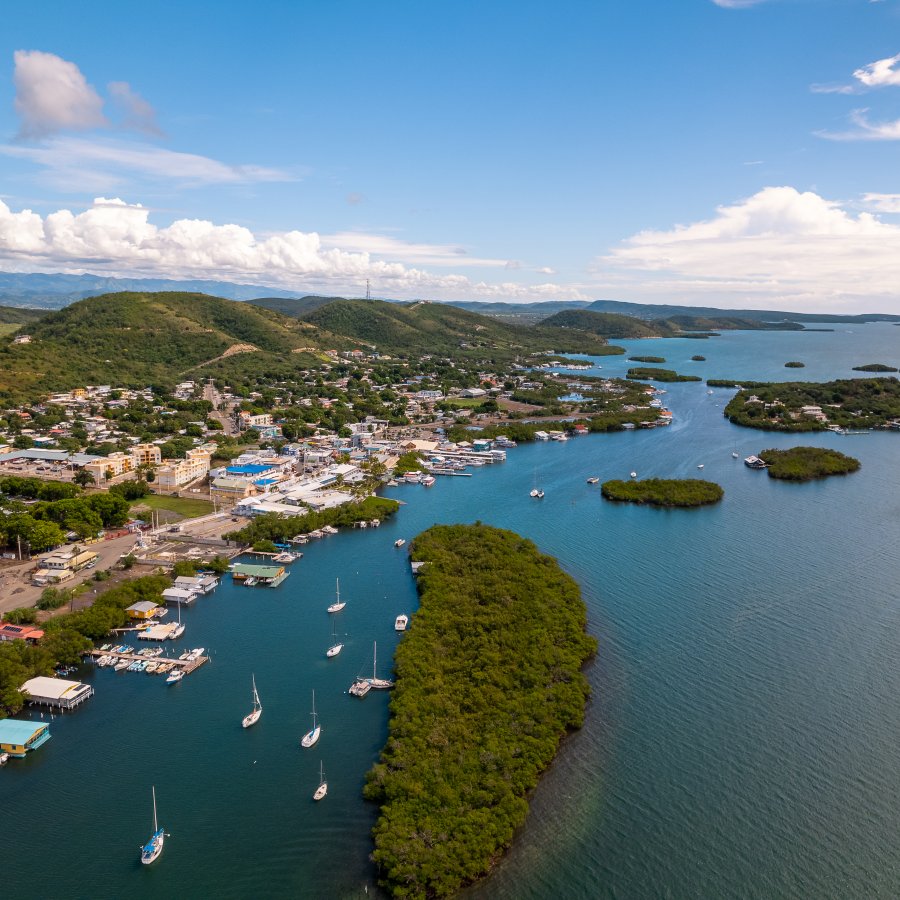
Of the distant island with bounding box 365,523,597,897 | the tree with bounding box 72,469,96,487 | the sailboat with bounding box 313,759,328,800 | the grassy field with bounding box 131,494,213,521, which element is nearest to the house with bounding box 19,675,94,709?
the sailboat with bounding box 313,759,328,800

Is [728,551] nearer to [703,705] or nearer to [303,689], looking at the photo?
[703,705]

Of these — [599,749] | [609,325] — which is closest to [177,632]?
[599,749]

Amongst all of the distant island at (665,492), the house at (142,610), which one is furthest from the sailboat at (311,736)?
the distant island at (665,492)

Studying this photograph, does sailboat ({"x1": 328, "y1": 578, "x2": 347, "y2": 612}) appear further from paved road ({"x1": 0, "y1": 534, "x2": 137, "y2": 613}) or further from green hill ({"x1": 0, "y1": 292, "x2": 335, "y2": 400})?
green hill ({"x1": 0, "y1": 292, "x2": 335, "y2": 400})

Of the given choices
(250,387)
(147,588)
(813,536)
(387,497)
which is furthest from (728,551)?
(250,387)

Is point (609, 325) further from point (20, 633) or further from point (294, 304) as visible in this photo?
point (20, 633)
